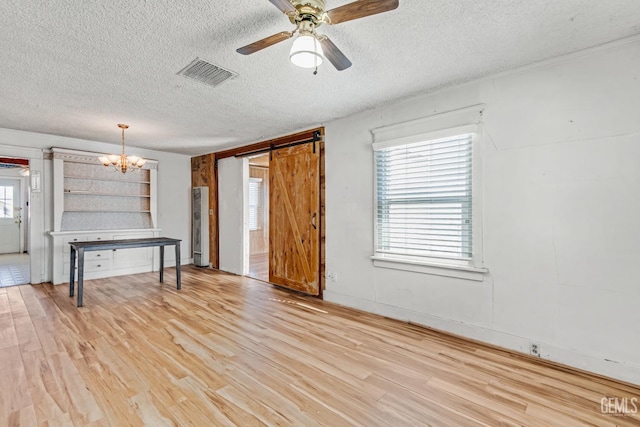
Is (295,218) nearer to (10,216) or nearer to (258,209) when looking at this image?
(258,209)

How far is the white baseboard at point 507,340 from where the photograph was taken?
7.09 feet

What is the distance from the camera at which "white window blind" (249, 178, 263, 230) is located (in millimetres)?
7852

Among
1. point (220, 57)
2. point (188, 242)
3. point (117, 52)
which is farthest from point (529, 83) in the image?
point (188, 242)

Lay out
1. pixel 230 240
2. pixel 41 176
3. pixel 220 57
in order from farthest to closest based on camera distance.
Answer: pixel 230 240 → pixel 41 176 → pixel 220 57

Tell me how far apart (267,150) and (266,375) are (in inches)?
145

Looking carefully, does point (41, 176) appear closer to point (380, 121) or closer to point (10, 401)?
point (10, 401)

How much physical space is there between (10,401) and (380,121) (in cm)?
390

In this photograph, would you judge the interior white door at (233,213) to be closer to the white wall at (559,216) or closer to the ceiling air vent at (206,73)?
the ceiling air vent at (206,73)

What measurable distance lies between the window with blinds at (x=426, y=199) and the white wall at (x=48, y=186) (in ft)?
15.9

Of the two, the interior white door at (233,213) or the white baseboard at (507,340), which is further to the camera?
the interior white door at (233,213)

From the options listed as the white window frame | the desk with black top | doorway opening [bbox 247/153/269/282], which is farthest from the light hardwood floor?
doorway opening [bbox 247/153/269/282]

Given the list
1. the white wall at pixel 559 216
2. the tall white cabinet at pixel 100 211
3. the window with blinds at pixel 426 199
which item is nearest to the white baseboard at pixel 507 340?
the white wall at pixel 559 216

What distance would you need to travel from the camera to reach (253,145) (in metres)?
5.28

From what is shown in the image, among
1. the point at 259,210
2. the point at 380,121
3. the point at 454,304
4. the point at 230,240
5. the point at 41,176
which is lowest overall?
the point at 454,304
